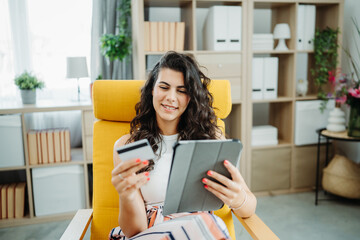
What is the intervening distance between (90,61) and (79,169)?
929mm

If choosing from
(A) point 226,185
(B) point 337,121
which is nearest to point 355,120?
(B) point 337,121

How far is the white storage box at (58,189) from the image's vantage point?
92.7 inches

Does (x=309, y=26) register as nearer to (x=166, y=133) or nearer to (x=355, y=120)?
(x=355, y=120)

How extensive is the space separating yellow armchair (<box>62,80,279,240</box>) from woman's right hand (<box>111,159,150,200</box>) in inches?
18.0

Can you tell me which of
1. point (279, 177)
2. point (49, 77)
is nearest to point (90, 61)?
point (49, 77)

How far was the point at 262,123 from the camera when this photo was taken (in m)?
3.15

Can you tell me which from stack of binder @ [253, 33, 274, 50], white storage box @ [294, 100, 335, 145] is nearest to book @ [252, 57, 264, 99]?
stack of binder @ [253, 33, 274, 50]

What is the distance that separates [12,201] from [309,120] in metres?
2.42

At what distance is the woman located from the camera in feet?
3.40

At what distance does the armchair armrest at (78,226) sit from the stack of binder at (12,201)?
121 centimetres

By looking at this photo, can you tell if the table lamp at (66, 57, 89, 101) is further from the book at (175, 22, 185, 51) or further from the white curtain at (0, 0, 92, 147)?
the book at (175, 22, 185, 51)

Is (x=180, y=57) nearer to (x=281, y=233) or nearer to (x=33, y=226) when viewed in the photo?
(x=281, y=233)

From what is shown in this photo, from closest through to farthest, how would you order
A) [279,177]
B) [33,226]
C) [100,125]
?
[100,125]
[33,226]
[279,177]

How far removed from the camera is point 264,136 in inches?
108
